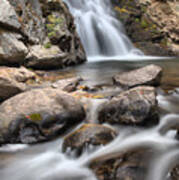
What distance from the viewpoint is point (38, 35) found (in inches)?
353

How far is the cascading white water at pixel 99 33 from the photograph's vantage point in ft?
46.7

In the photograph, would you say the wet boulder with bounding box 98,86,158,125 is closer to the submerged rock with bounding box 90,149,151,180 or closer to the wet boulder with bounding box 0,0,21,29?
the submerged rock with bounding box 90,149,151,180

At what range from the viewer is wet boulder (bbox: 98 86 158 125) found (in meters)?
3.43

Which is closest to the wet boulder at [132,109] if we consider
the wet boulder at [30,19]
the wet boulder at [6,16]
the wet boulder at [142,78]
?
the wet boulder at [142,78]

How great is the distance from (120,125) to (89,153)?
3.10 ft

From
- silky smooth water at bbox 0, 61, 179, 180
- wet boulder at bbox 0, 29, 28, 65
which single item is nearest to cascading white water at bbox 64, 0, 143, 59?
wet boulder at bbox 0, 29, 28, 65

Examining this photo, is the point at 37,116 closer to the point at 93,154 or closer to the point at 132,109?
the point at 93,154

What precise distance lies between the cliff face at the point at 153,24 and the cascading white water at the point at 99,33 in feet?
2.86

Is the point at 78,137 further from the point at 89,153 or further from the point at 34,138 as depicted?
the point at 34,138

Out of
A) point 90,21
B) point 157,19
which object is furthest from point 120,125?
point 157,19

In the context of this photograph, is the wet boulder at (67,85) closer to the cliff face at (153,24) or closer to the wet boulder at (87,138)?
the wet boulder at (87,138)

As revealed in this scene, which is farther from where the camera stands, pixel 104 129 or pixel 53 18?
pixel 53 18

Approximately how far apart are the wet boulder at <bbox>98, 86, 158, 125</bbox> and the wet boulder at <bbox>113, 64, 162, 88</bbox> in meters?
1.42

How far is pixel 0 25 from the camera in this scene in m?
6.55
